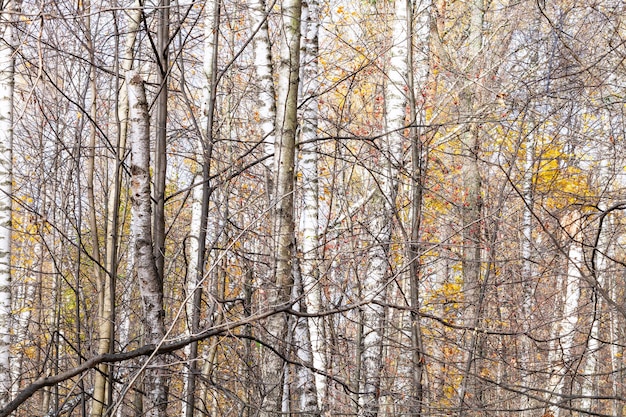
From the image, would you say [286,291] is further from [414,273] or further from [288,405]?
[288,405]

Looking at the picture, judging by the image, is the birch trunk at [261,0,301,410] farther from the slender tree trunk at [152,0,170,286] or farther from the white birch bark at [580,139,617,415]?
the white birch bark at [580,139,617,415]

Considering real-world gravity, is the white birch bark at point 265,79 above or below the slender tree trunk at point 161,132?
above

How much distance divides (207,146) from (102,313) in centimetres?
229

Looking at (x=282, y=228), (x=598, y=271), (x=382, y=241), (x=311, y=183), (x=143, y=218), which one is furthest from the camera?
(x=311, y=183)

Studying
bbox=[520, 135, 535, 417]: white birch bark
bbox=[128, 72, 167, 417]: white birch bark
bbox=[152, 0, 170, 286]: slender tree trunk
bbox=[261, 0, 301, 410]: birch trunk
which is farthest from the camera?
bbox=[520, 135, 535, 417]: white birch bark

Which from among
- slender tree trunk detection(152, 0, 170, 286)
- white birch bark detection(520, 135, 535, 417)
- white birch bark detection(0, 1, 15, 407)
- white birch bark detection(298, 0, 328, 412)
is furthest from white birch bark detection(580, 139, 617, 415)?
white birch bark detection(0, 1, 15, 407)

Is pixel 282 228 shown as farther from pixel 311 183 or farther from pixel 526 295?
pixel 526 295

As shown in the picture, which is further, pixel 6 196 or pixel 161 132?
pixel 6 196

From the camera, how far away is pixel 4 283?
24.6 feet

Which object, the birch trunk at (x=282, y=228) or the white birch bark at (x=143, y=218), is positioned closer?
the white birch bark at (x=143, y=218)

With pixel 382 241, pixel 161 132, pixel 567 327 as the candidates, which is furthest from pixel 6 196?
pixel 567 327

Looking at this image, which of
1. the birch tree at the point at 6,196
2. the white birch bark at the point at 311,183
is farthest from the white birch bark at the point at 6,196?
the white birch bark at the point at 311,183

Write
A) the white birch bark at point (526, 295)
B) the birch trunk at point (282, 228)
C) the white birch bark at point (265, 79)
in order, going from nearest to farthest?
the birch trunk at point (282, 228), the white birch bark at point (265, 79), the white birch bark at point (526, 295)

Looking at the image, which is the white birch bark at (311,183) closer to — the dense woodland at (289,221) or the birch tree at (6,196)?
the dense woodland at (289,221)
